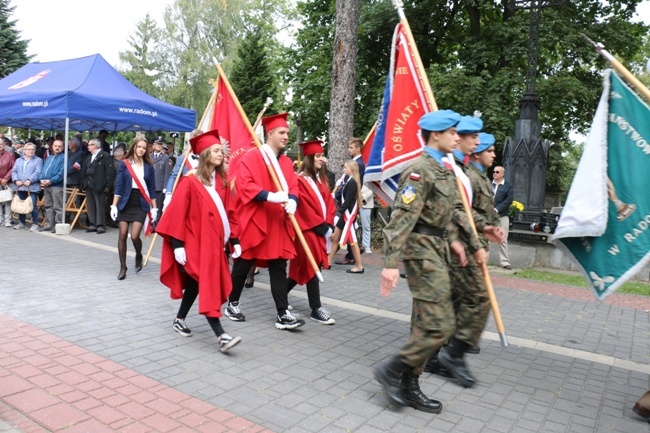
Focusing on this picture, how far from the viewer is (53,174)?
1255 cm

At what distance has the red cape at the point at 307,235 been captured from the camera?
603cm

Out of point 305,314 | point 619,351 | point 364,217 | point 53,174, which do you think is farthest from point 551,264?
point 53,174

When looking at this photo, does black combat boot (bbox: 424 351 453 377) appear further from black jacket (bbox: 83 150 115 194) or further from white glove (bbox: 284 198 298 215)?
black jacket (bbox: 83 150 115 194)

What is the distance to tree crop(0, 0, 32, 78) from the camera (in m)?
33.2

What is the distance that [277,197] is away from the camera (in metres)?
5.40

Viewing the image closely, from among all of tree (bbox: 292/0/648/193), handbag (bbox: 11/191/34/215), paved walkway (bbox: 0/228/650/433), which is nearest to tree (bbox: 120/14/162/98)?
tree (bbox: 292/0/648/193)

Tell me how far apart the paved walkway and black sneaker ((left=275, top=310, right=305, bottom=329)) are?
89mm

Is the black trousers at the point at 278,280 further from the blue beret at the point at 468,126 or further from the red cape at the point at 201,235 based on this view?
the blue beret at the point at 468,126

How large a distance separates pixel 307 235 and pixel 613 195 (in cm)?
306

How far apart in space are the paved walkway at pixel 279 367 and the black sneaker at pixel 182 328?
0.07m

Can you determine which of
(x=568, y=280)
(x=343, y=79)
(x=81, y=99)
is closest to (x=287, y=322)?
(x=568, y=280)

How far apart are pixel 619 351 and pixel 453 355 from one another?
2.13 metres

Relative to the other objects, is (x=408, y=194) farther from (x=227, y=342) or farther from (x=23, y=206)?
(x=23, y=206)

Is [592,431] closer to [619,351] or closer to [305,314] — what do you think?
[619,351]
